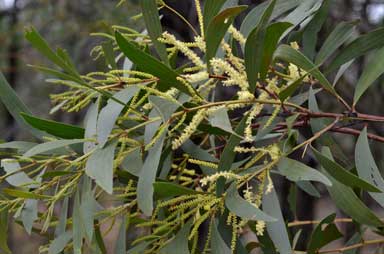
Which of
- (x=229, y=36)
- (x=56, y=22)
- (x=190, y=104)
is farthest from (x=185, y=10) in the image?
(x=56, y=22)

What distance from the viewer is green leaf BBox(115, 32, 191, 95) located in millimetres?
692

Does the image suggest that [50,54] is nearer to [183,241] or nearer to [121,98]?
[121,98]

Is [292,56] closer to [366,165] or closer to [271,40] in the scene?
[271,40]

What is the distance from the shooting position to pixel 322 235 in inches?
35.4

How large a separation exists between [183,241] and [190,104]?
169 millimetres

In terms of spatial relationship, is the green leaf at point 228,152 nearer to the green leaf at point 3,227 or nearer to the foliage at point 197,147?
the foliage at point 197,147

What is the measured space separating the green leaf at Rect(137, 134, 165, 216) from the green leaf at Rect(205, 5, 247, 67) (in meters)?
0.12

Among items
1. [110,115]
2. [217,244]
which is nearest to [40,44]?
[110,115]

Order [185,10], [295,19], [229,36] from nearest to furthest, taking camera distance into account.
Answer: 1. [295,19]
2. [229,36]
3. [185,10]

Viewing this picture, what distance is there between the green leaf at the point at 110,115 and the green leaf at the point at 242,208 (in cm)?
16

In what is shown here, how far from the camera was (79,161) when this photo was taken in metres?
0.77

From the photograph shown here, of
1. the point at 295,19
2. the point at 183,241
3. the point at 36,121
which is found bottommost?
the point at 183,241

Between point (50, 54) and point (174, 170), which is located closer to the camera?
point (50, 54)

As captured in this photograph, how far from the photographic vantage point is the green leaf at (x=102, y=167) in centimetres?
63
